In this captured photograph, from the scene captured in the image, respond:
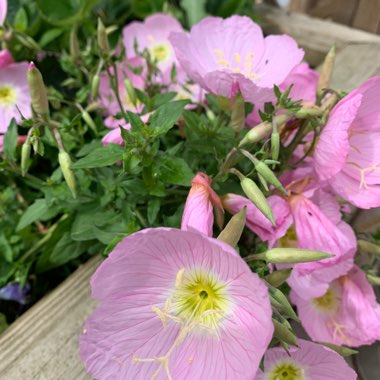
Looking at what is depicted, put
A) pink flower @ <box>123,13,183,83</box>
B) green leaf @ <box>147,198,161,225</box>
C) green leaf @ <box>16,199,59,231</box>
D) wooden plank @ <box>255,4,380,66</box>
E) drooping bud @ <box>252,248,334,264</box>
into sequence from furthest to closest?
1. wooden plank @ <box>255,4,380,66</box>
2. pink flower @ <box>123,13,183,83</box>
3. green leaf @ <box>16,199,59,231</box>
4. green leaf @ <box>147,198,161,225</box>
5. drooping bud @ <box>252,248,334,264</box>

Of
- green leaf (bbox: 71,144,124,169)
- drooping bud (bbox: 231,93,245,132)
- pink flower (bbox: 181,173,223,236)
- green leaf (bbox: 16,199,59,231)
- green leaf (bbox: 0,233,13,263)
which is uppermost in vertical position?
drooping bud (bbox: 231,93,245,132)

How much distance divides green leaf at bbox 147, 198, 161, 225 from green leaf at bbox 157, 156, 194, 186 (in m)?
A: 0.05

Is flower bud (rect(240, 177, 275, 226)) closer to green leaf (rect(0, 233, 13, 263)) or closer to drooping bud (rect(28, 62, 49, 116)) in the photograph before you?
drooping bud (rect(28, 62, 49, 116))

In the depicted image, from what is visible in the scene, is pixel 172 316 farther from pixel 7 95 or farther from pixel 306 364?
pixel 7 95

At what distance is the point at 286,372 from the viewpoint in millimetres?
778

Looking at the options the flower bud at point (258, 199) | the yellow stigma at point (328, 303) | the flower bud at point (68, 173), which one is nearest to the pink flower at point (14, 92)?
the flower bud at point (68, 173)

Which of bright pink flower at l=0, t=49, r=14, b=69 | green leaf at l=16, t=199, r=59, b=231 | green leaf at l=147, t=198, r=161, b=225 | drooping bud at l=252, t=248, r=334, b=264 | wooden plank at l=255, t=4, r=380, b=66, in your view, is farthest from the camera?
wooden plank at l=255, t=4, r=380, b=66

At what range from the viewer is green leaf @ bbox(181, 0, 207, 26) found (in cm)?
158

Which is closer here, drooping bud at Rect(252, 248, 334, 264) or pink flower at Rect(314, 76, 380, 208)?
drooping bud at Rect(252, 248, 334, 264)

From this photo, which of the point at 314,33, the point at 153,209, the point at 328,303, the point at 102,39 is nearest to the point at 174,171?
the point at 153,209

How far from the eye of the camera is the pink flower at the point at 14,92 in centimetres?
108

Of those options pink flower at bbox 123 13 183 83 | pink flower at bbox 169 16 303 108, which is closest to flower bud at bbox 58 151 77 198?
pink flower at bbox 169 16 303 108

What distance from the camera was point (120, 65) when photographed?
1.18 meters

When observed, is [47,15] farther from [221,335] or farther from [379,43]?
[221,335]
